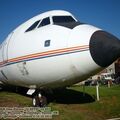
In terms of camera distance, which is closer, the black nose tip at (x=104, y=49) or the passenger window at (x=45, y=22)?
the black nose tip at (x=104, y=49)

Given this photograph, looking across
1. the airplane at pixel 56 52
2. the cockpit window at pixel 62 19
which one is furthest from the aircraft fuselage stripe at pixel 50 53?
the cockpit window at pixel 62 19

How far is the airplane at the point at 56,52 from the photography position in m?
12.0

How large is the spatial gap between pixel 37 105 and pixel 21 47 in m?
3.25

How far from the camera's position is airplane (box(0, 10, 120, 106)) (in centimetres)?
1202

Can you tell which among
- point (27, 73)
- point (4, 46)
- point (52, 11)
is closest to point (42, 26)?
point (52, 11)

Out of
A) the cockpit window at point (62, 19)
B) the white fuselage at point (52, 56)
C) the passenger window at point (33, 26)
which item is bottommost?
the white fuselage at point (52, 56)

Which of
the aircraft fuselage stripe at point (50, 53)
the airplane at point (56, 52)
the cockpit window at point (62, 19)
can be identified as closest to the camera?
the airplane at point (56, 52)

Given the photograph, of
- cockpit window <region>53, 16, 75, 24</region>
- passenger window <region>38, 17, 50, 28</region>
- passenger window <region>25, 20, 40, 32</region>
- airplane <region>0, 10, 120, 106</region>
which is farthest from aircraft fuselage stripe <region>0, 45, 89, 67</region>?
cockpit window <region>53, 16, 75, 24</region>

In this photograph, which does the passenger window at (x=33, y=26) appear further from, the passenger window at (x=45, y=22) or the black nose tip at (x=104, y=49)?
the black nose tip at (x=104, y=49)

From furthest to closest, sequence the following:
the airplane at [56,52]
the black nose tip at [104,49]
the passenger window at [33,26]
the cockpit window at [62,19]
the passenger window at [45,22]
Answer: the passenger window at [33,26] < the passenger window at [45,22] < the cockpit window at [62,19] < the airplane at [56,52] < the black nose tip at [104,49]

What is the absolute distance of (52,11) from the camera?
15398 millimetres

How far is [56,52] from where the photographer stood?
1279 cm

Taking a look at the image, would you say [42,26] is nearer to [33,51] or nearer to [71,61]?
[33,51]

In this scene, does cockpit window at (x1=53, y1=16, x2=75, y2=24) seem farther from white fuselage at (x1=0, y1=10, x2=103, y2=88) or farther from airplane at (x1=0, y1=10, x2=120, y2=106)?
white fuselage at (x1=0, y1=10, x2=103, y2=88)
